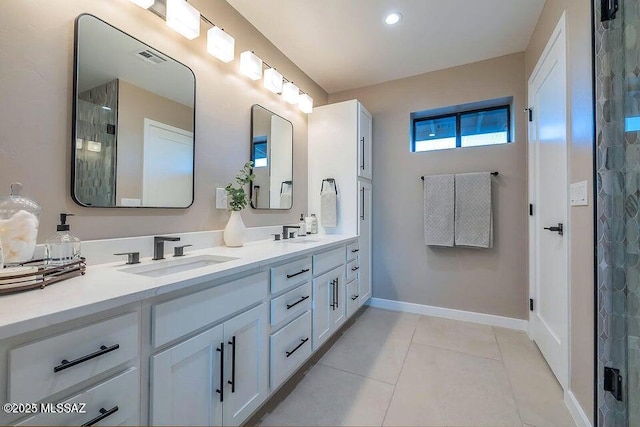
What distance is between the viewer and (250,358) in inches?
46.3

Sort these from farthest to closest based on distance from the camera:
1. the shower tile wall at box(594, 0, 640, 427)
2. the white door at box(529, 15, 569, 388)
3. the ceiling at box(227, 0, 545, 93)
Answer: the ceiling at box(227, 0, 545, 93) → the white door at box(529, 15, 569, 388) → the shower tile wall at box(594, 0, 640, 427)

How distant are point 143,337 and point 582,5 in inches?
90.4

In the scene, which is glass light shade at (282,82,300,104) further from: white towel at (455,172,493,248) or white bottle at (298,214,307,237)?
white towel at (455,172,493,248)

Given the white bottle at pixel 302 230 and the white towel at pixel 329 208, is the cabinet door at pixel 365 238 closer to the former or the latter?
the white towel at pixel 329 208

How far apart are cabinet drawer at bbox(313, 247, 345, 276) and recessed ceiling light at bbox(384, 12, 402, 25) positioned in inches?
68.3

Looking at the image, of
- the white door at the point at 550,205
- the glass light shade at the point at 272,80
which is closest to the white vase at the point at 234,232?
the glass light shade at the point at 272,80

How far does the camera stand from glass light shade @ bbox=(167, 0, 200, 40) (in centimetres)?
138

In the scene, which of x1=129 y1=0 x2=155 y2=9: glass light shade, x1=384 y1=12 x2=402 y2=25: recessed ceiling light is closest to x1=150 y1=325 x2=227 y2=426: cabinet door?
x1=129 y1=0 x2=155 y2=9: glass light shade

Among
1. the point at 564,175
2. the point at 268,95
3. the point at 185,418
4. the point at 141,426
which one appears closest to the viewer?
the point at 141,426

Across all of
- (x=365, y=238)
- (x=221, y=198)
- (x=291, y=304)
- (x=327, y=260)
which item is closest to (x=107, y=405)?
(x=291, y=304)

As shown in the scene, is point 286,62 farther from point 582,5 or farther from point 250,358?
point 250,358

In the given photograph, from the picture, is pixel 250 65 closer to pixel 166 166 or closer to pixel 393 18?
pixel 166 166

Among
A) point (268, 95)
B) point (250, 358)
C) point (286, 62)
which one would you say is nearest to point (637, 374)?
point (250, 358)

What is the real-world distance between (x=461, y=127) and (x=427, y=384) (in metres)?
2.32
